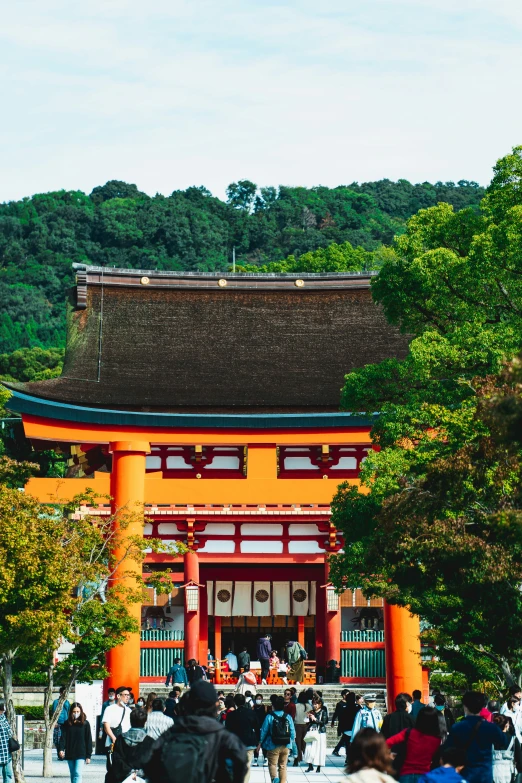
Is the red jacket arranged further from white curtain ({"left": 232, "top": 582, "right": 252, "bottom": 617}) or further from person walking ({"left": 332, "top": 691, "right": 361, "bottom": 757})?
white curtain ({"left": 232, "top": 582, "right": 252, "bottom": 617})

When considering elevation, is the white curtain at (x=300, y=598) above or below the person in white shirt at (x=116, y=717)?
above

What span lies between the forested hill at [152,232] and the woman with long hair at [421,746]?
88.5m

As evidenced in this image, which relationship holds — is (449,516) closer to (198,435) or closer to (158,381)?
(198,435)

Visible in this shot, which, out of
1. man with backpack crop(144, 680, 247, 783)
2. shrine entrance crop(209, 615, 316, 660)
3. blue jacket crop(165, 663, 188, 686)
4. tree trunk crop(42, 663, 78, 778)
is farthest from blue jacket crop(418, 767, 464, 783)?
shrine entrance crop(209, 615, 316, 660)

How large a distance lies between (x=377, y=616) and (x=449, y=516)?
18338 mm

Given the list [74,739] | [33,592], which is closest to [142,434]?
[33,592]

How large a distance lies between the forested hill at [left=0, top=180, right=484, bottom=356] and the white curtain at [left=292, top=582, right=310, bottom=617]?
6279 cm

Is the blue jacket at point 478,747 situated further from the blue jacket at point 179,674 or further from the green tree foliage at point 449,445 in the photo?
the blue jacket at point 179,674

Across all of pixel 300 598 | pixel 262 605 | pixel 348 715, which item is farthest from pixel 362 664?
pixel 348 715

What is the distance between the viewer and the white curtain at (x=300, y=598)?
39031 mm

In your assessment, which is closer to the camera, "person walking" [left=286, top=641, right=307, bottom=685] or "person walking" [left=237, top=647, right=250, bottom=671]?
"person walking" [left=286, top=641, right=307, bottom=685]

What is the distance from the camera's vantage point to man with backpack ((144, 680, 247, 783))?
871 centimetres

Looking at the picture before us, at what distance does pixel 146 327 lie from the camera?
137ft

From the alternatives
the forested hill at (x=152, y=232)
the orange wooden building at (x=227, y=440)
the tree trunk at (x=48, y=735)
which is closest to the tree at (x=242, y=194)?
the forested hill at (x=152, y=232)
